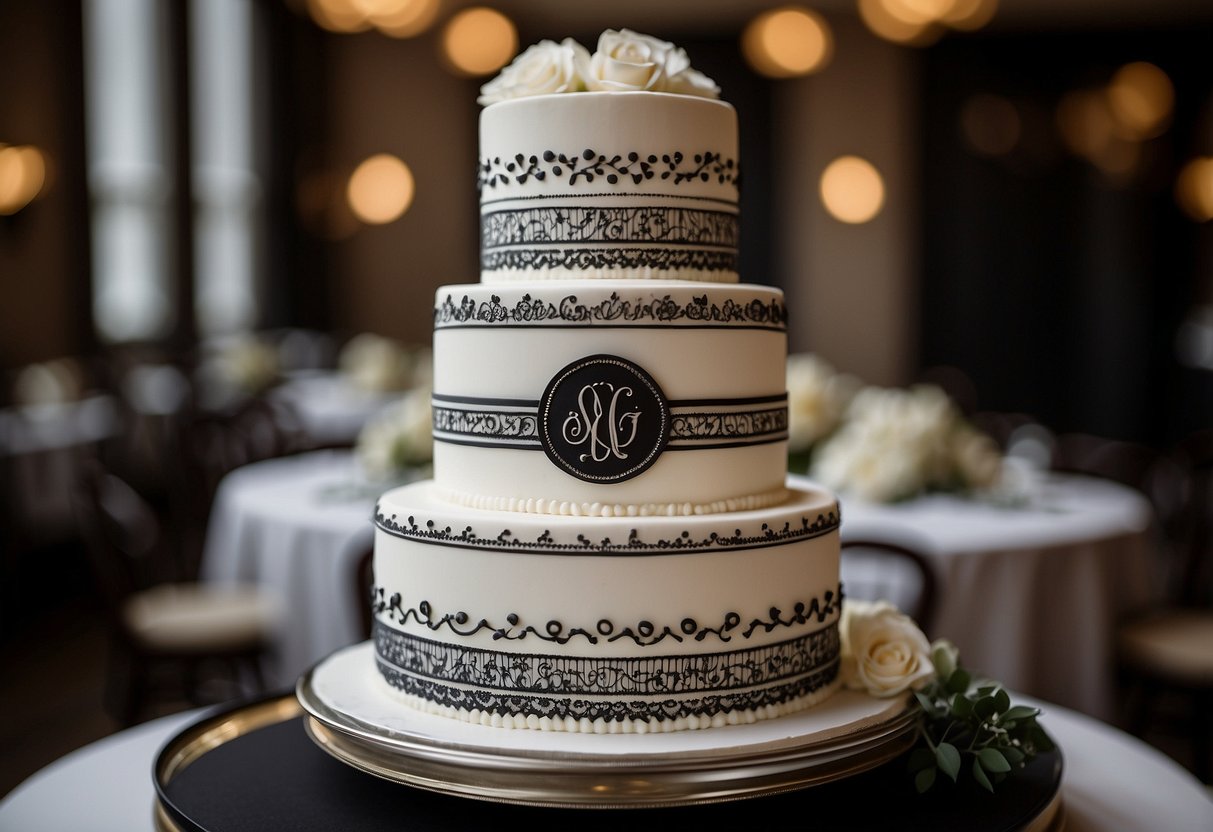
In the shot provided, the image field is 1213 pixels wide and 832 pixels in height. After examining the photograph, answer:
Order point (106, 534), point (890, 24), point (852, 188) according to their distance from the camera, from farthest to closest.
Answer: point (852, 188), point (890, 24), point (106, 534)

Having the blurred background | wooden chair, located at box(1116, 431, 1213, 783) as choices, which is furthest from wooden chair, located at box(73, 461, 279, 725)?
the blurred background

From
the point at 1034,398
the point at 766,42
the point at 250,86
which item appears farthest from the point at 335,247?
the point at 1034,398

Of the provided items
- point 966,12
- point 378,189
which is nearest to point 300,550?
point 966,12

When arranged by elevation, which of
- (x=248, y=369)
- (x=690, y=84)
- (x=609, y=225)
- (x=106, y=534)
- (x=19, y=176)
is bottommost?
(x=106, y=534)

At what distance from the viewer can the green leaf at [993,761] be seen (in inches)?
67.1

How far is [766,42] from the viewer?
9242 millimetres

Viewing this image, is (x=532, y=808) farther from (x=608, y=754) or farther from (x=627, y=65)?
(x=627, y=65)

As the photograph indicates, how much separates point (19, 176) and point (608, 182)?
26.8ft

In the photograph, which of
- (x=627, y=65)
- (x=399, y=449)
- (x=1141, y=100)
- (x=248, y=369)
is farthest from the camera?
(x=1141, y=100)

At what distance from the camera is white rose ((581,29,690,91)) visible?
2008mm

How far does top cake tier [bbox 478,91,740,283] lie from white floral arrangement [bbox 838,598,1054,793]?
0.67 metres

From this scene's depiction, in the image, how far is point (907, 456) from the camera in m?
4.70

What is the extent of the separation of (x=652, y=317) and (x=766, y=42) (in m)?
7.89

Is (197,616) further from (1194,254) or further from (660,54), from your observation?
(1194,254)
